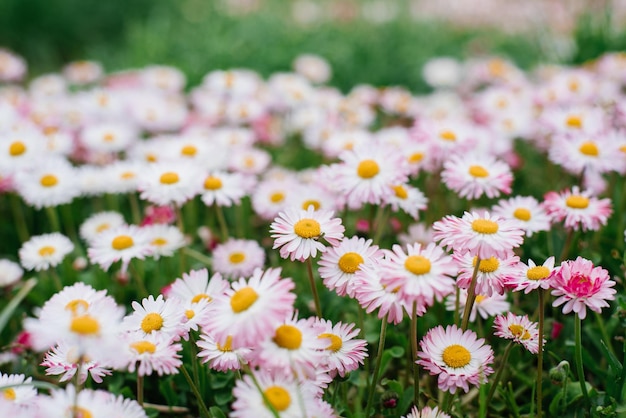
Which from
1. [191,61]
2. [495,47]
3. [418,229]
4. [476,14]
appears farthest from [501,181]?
[476,14]

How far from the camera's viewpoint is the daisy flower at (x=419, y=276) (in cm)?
113

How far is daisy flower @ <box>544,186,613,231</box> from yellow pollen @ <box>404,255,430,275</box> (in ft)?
2.16

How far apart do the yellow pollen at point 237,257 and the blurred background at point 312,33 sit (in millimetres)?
2192

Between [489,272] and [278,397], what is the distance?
53 cm

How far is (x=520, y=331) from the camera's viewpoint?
4.42ft

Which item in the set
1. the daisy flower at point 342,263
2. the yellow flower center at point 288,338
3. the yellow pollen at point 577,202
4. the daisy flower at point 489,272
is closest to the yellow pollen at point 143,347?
the yellow flower center at point 288,338

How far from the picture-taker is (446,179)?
1830mm

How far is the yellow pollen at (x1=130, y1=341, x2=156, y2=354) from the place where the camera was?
1.21m

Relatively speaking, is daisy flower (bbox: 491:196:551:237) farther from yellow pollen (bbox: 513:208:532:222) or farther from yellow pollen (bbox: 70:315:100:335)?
yellow pollen (bbox: 70:315:100:335)

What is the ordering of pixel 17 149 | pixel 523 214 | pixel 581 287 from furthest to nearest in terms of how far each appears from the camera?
pixel 17 149 < pixel 523 214 < pixel 581 287

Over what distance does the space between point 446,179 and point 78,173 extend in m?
1.32

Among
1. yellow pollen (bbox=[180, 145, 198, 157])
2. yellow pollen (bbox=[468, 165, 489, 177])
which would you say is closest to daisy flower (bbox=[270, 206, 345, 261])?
yellow pollen (bbox=[468, 165, 489, 177])

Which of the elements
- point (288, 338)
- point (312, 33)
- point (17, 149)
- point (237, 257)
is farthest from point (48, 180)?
point (312, 33)

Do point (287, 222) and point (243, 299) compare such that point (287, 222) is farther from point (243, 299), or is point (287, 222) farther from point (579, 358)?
point (579, 358)
